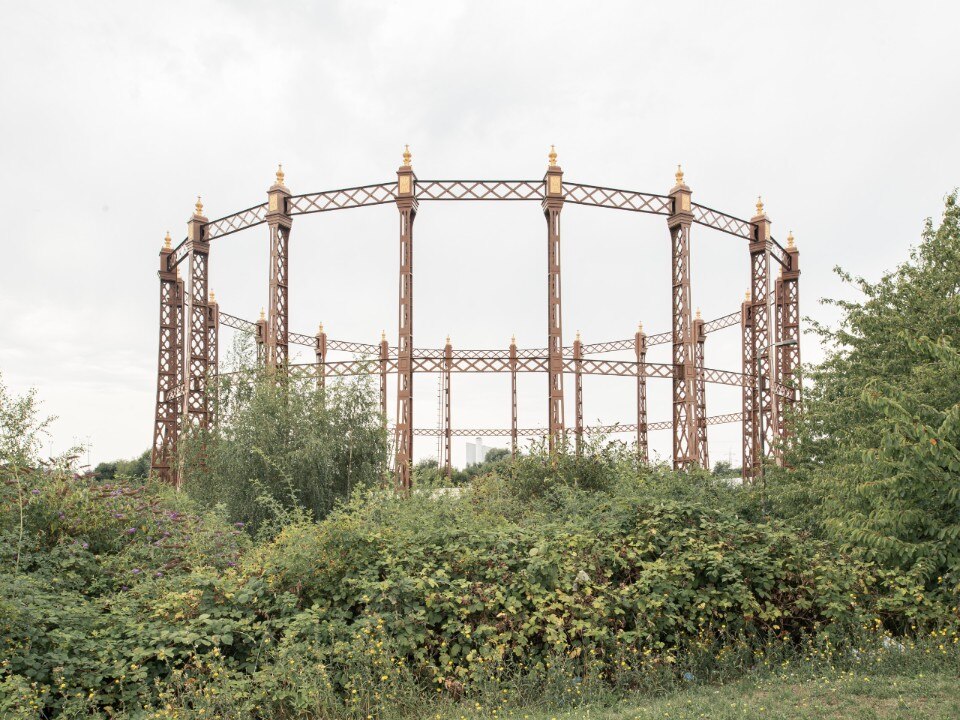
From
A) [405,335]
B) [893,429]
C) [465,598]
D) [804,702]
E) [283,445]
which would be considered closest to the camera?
[804,702]

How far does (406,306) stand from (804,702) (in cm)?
1661

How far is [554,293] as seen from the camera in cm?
2136

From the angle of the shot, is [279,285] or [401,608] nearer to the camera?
[401,608]

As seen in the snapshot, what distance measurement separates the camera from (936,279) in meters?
11.8

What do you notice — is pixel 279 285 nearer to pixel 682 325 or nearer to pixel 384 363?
pixel 384 363

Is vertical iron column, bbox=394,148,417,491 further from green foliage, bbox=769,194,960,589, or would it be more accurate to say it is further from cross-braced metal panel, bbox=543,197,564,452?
green foliage, bbox=769,194,960,589

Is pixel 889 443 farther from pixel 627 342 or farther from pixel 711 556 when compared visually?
pixel 627 342

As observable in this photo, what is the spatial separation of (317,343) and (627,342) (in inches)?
654

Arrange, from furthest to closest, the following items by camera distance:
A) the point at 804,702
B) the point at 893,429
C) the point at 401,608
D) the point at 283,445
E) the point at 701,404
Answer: the point at 701,404 < the point at 283,445 < the point at 893,429 < the point at 401,608 < the point at 804,702

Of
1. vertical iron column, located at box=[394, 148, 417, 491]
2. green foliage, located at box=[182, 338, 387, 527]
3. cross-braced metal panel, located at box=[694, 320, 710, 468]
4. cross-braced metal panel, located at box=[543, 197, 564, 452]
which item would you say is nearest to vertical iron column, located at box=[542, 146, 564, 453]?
cross-braced metal panel, located at box=[543, 197, 564, 452]

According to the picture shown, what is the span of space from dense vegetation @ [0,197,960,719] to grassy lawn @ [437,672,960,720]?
0.29m

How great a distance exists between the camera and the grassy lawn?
5.56 meters

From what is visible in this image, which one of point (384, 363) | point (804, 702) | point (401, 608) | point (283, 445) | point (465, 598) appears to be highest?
point (384, 363)

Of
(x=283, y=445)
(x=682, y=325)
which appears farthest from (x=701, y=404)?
(x=283, y=445)
